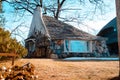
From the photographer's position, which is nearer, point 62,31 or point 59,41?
point 59,41

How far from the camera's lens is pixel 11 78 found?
7.39 meters

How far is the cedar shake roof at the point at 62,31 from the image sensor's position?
21.8 meters

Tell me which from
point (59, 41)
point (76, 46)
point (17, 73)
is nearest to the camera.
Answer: point (17, 73)

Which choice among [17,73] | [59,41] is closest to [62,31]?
[59,41]

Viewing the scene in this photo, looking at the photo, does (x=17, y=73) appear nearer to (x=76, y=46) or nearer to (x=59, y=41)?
(x=59, y=41)

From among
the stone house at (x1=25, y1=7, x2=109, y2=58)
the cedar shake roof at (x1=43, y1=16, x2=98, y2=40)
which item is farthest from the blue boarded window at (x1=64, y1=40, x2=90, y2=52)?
the cedar shake roof at (x1=43, y1=16, x2=98, y2=40)

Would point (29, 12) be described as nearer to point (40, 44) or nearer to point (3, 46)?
point (40, 44)

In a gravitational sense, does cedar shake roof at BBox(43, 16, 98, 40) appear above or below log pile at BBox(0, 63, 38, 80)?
above

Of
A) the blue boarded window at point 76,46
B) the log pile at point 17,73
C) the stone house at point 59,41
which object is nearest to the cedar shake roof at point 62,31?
the stone house at point 59,41

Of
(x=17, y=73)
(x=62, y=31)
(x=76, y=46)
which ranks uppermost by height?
(x=62, y=31)

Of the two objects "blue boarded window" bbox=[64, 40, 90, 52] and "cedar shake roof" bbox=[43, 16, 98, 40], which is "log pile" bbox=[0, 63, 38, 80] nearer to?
"cedar shake roof" bbox=[43, 16, 98, 40]

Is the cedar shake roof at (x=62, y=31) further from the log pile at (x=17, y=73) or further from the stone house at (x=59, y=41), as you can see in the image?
the log pile at (x=17, y=73)

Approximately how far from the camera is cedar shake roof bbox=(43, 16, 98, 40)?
71.6 ft

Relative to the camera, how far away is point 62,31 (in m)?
22.6
